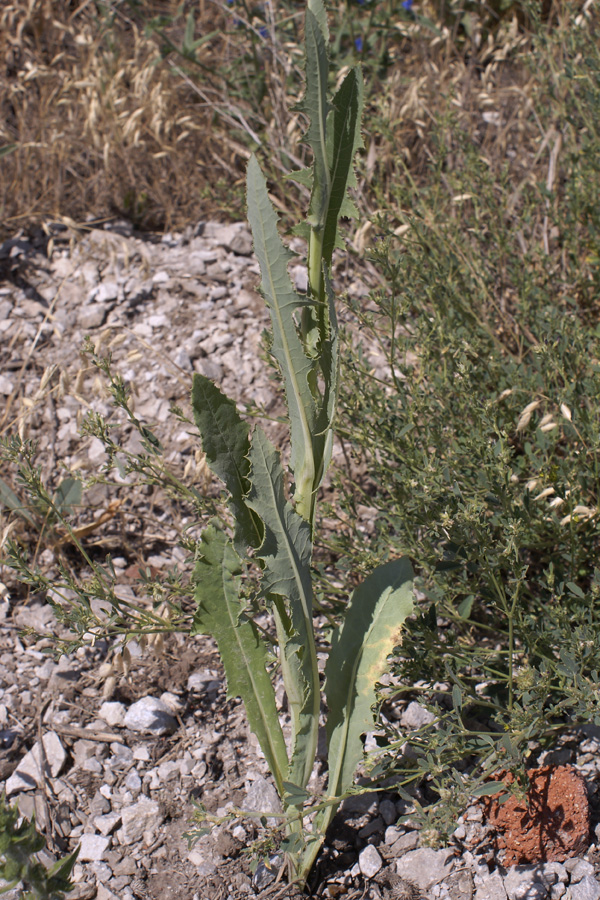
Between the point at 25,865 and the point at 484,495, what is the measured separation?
4.53ft

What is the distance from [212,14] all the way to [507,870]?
201 inches

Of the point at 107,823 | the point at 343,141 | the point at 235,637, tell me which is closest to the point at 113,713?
the point at 107,823

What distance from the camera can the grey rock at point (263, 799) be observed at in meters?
1.91

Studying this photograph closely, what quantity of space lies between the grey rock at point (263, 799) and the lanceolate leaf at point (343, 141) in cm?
145

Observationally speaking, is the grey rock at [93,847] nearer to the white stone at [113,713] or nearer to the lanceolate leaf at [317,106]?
the white stone at [113,713]

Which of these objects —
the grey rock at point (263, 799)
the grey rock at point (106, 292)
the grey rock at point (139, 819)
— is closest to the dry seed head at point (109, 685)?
the grey rock at point (139, 819)

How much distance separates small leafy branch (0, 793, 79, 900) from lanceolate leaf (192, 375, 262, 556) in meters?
0.67

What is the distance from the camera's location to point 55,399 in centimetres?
313

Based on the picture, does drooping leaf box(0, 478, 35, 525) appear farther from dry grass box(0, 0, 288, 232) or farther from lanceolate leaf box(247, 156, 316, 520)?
dry grass box(0, 0, 288, 232)

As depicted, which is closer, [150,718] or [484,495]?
[484,495]

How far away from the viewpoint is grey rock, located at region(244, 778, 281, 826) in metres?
1.91

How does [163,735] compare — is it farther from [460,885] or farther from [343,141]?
[343,141]

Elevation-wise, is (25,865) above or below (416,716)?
above

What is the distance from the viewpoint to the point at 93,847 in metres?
1.87
